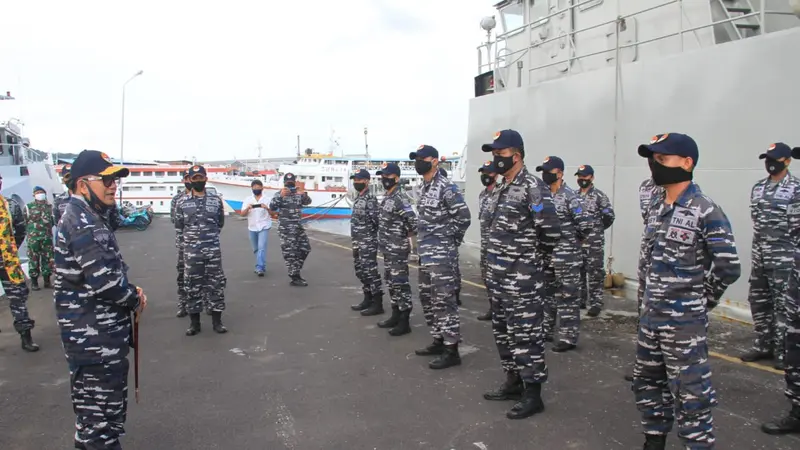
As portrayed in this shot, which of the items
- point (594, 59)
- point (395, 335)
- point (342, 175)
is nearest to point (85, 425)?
point (395, 335)

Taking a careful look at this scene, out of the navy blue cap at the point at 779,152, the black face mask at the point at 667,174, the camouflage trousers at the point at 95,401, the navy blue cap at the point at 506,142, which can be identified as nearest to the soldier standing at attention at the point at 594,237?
the navy blue cap at the point at 779,152

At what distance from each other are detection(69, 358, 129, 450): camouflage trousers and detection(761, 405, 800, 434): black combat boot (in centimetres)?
412

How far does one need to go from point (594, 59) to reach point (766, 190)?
516 cm

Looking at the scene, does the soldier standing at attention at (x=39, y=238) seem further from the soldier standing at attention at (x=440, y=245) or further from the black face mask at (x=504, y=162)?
the black face mask at (x=504, y=162)

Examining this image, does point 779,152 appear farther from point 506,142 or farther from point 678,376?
point 678,376

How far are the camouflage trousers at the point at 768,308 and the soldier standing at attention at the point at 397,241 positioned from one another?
3325mm

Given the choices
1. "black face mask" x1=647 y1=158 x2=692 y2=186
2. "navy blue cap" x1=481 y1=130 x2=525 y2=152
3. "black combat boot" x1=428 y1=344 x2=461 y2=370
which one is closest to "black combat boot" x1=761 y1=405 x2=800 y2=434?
"black face mask" x1=647 y1=158 x2=692 y2=186

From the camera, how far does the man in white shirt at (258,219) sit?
911cm

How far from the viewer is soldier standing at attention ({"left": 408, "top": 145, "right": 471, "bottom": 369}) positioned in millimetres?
4738

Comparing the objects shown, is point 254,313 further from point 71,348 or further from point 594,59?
point 594,59

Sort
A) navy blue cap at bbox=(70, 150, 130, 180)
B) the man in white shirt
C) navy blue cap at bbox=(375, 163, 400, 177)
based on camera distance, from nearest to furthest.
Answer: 1. navy blue cap at bbox=(70, 150, 130, 180)
2. navy blue cap at bbox=(375, 163, 400, 177)
3. the man in white shirt

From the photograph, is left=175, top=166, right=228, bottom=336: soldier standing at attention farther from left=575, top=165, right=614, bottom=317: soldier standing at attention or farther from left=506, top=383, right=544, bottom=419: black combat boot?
left=575, top=165, right=614, bottom=317: soldier standing at attention

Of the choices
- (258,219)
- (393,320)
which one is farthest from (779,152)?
(258,219)

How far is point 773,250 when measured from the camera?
4570mm
